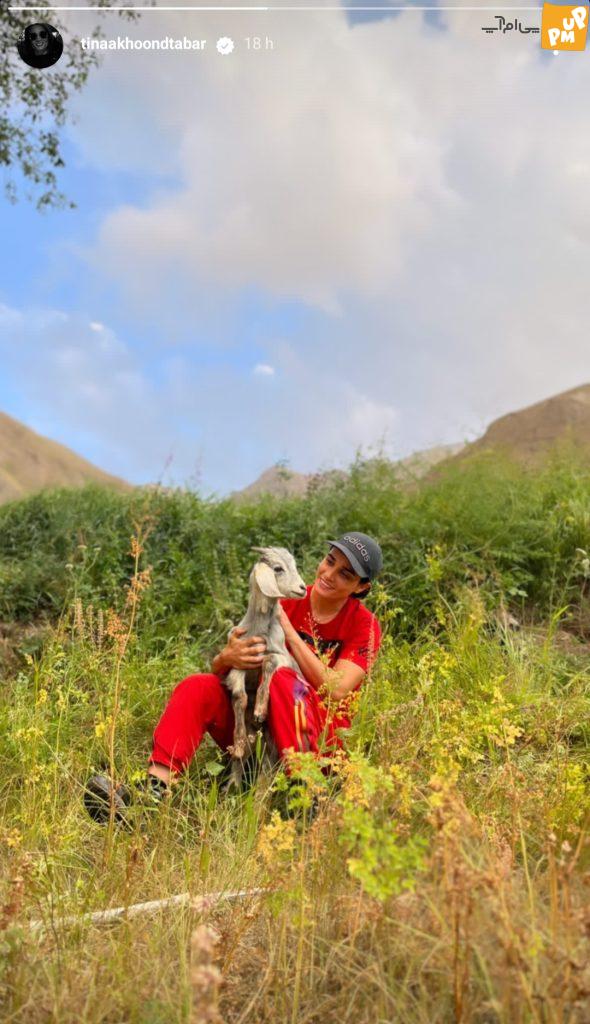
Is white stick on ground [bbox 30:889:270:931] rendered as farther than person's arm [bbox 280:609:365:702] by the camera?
No

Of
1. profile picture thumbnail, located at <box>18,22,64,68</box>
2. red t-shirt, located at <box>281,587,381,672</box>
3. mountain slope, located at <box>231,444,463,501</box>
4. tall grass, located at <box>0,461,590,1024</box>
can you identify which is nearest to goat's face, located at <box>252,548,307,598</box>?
red t-shirt, located at <box>281,587,381,672</box>

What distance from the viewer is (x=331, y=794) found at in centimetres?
373

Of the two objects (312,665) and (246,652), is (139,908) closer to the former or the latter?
(246,652)

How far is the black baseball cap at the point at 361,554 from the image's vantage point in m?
4.33

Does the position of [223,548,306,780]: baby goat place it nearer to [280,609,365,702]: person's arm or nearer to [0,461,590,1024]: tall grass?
[280,609,365,702]: person's arm

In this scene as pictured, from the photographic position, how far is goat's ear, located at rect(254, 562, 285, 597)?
401cm

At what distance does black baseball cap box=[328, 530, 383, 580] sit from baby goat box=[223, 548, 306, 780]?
35cm

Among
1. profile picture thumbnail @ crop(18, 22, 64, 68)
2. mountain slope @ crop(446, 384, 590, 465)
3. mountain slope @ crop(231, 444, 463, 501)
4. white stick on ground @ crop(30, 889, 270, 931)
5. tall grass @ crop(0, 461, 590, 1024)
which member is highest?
profile picture thumbnail @ crop(18, 22, 64, 68)

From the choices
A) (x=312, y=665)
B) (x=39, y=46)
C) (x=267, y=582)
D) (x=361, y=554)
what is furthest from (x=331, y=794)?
(x=39, y=46)

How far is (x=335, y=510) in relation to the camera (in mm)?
8227

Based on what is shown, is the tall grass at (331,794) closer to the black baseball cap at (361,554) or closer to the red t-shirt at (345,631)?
the red t-shirt at (345,631)

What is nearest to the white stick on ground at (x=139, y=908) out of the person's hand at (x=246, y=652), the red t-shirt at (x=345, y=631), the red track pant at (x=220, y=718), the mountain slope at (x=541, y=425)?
the red track pant at (x=220, y=718)

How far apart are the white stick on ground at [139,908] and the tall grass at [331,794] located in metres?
0.02

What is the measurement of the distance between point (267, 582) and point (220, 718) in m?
0.82
